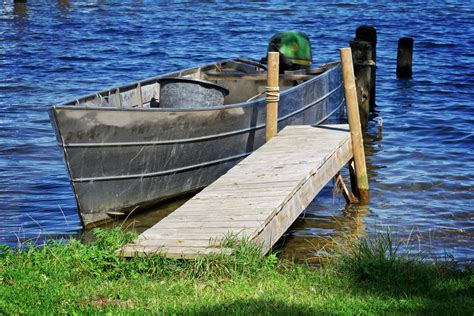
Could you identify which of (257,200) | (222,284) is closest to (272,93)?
(257,200)

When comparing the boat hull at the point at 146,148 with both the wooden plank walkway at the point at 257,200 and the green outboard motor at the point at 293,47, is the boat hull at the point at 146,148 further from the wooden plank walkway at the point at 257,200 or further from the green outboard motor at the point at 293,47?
the green outboard motor at the point at 293,47

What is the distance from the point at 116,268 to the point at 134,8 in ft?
102

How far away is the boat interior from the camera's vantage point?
523 inches

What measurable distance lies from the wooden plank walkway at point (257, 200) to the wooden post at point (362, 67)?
511 cm

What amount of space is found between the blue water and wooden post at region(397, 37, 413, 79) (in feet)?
0.76

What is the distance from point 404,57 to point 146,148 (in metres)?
→ 12.1

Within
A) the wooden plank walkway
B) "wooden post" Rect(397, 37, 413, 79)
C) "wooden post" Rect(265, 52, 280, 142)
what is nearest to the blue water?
"wooden post" Rect(397, 37, 413, 79)

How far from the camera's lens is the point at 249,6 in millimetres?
37781

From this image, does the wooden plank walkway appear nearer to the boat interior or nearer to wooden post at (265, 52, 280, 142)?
wooden post at (265, 52, 280, 142)

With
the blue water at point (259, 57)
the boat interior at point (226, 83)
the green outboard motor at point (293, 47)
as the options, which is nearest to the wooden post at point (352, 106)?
the blue water at point (259, 57)

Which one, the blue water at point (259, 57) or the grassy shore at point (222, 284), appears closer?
the grassy shore at point (222, 284)

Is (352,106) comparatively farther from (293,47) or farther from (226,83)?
(293,47)

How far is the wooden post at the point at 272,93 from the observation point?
12055 mm

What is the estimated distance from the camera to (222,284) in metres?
7.00
